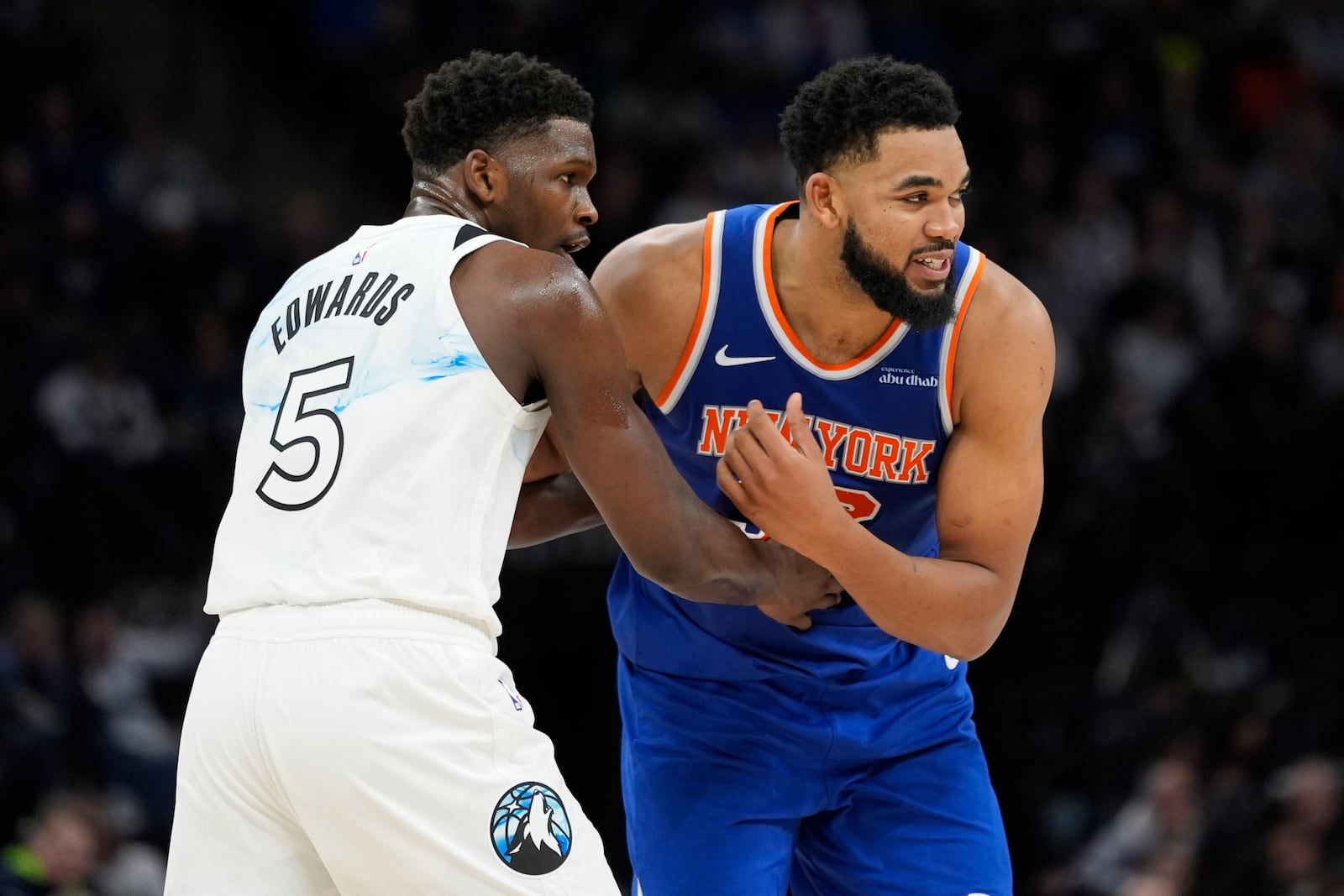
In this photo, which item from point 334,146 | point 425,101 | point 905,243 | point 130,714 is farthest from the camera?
point 334,146

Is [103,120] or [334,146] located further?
[334,146]

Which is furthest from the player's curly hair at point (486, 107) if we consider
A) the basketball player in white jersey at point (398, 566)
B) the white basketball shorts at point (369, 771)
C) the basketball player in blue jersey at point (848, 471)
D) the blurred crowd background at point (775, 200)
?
the blurred crowd background at point (775, 200)

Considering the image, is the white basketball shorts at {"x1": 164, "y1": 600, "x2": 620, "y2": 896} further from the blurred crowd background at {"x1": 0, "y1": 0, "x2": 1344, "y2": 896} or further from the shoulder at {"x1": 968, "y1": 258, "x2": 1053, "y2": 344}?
the blurred crowd background at {"x1": 0, "y1": 0, "x2": 1344, "y2": 896}

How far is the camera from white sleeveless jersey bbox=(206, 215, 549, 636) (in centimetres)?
331

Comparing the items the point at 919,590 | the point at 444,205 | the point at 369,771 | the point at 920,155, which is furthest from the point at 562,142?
the point at 369,771

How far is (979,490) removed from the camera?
4.20 meters

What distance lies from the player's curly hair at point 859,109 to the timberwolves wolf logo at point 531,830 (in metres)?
1.88

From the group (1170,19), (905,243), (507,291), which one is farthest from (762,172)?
(507,291)

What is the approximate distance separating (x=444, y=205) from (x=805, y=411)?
A: 1.14 m

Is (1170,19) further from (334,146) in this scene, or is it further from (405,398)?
(405,398)

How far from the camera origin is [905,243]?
4180mm

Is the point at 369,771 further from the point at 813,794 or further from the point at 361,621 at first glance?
the point at 813,794

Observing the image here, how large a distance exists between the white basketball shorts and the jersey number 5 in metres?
0.23

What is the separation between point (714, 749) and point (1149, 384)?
25.1 ft
